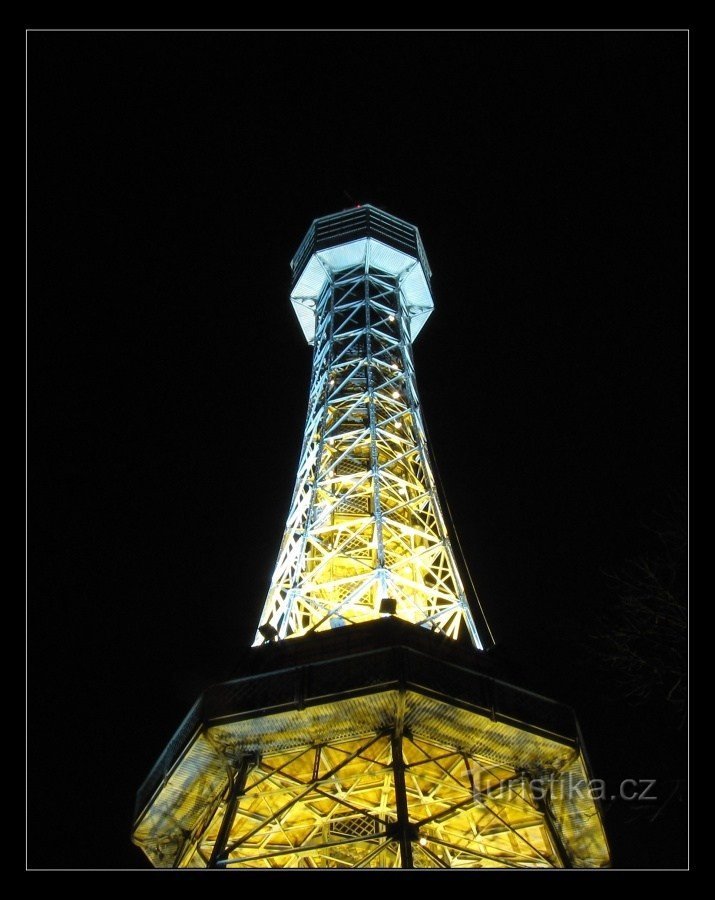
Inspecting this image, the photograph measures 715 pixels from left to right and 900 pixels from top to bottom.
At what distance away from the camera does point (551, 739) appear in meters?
17.6

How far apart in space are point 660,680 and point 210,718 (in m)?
9.58

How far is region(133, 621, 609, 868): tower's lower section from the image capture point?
16.8 meters

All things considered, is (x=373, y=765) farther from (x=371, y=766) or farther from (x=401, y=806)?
(x=401, y=806)

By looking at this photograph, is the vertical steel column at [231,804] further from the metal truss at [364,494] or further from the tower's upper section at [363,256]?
the tower's upper section at [363,256]

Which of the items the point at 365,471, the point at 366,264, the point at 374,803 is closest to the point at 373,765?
the point at 374,803

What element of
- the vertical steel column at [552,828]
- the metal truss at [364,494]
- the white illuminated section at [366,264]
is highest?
the white illuminated section at [366,264]

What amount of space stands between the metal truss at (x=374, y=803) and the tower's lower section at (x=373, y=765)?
0.04 metres

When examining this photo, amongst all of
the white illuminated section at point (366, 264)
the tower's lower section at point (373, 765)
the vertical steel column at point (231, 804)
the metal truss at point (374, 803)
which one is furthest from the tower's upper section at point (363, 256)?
the vertical steel column at point (231, 804)

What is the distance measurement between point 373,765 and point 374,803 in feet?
4.59

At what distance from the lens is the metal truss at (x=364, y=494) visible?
76.3ft

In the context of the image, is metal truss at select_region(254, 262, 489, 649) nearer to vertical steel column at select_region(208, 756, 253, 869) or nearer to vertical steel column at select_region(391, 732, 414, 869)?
vertical steel column at select_region(391, 732, 414, 869)

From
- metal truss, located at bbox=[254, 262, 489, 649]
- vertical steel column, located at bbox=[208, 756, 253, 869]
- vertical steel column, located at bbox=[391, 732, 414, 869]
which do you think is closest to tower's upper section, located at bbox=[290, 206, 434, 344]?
metal truss, located at bbox=[254, 262, 489, 649]

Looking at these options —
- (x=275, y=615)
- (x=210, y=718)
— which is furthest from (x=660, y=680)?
(x=275, y=615)

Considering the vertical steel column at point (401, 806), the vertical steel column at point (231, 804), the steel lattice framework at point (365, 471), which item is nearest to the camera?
the vertical steel column at point (401, 806)
